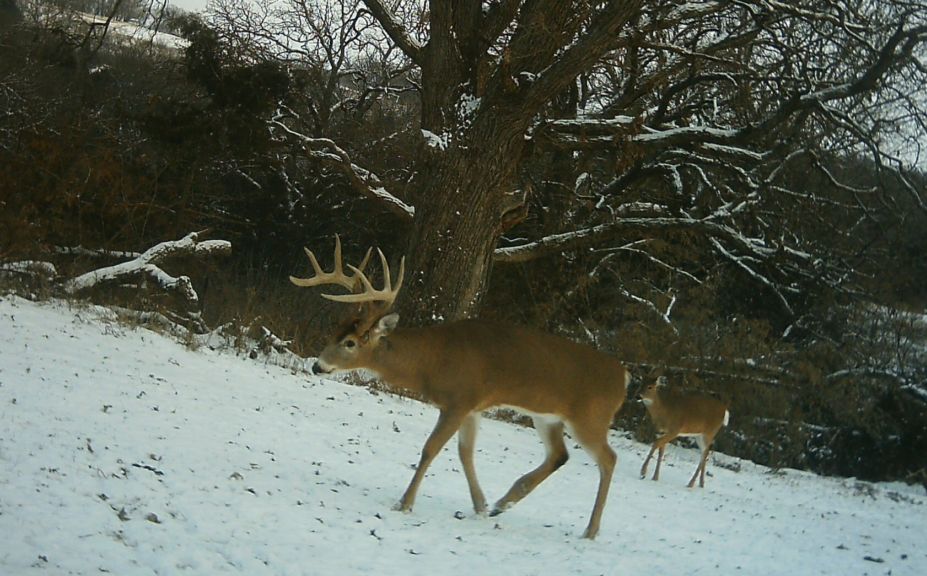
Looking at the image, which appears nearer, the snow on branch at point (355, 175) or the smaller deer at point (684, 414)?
the smaller deer at point (684, 414)

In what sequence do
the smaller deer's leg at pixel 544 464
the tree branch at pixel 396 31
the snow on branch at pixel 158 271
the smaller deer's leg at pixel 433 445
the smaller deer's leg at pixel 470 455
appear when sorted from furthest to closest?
1. the tree branch at pixel 396 31
2. the snow on branch at pixel 158 271
3. the smaller deer's leg at pixel 544 464
4. the smaller deer's leg at pixel 470 455
5. the smaller deer's leg at pixel 433 445

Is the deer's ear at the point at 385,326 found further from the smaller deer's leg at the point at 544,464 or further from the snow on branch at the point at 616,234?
the snow on branch at the point at 616,234

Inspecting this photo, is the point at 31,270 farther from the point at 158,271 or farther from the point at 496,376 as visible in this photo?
the point at 496,376

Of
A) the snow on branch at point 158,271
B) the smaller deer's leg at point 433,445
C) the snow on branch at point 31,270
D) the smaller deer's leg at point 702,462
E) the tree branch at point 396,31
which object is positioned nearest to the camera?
the smaller deer's leg at point 433,445

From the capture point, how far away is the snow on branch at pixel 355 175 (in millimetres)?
17359

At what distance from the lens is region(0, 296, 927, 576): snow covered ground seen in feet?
17.8

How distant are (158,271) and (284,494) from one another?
900 centimetres

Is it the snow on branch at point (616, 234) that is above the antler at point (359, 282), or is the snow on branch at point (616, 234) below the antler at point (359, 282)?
above

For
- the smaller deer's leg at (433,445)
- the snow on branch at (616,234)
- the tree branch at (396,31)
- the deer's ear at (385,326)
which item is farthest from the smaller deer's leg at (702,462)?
the tree branch at (396,31)

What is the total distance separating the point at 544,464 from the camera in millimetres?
8320

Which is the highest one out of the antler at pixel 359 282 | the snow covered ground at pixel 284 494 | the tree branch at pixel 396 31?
the tree branch at pixel 396 31

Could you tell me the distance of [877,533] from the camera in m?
10.8

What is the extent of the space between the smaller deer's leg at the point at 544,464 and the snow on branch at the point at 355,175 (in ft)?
29.8

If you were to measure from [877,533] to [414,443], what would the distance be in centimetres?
507
